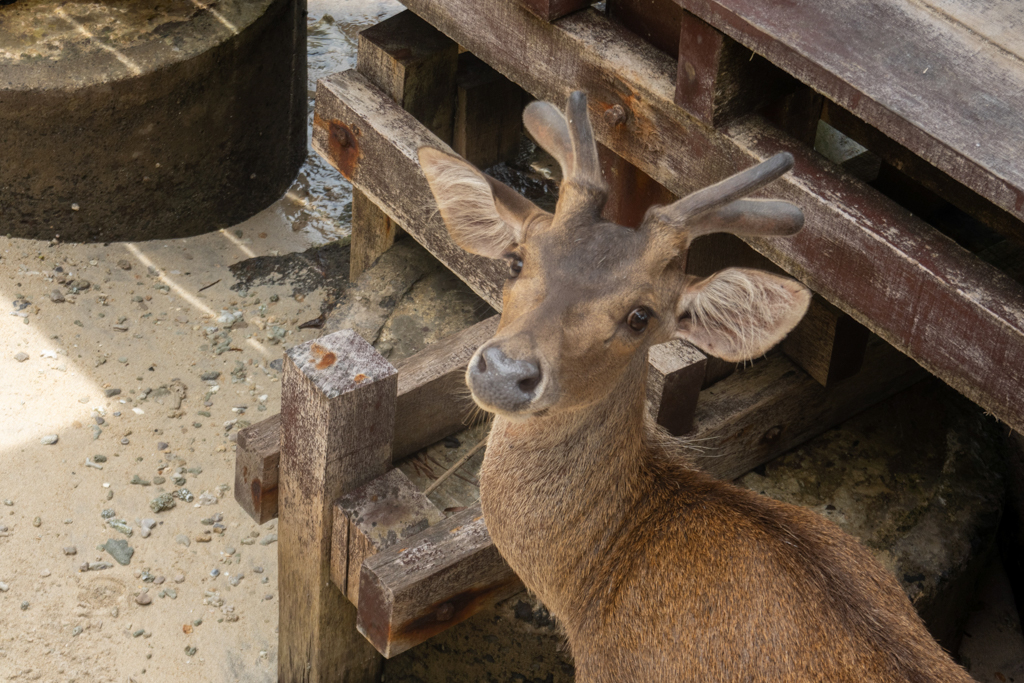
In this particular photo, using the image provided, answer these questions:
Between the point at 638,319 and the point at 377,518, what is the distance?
0.99 m

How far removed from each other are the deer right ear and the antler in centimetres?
16

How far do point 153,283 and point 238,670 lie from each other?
7.15 feet

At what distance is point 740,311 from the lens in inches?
109

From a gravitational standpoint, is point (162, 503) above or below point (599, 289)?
below

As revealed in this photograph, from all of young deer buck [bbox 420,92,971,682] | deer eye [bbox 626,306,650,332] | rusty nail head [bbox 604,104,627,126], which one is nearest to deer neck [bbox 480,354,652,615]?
young deer buck [bbox 420,92,971,682]

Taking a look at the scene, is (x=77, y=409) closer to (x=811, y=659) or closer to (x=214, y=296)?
(x=214, y=296)

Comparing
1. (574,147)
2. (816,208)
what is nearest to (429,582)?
(574,147)

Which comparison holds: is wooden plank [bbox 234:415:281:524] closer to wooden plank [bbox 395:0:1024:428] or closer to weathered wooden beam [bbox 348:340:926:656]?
weathered wooden beam [bbox 348:340:926:656]

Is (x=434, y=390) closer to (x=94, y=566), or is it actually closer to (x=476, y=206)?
(x=476, y=206)

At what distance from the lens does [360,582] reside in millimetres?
3090

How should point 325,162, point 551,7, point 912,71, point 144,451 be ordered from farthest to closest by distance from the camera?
point 325,162
point 144,451
point 551,7
point 912,71

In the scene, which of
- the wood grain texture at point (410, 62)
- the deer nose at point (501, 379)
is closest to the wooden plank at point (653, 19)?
the wood grain texture at point (410, 62)

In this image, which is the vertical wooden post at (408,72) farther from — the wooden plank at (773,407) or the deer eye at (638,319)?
the deer eye at (638,319)

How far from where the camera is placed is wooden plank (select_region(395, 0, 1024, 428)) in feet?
8.91
